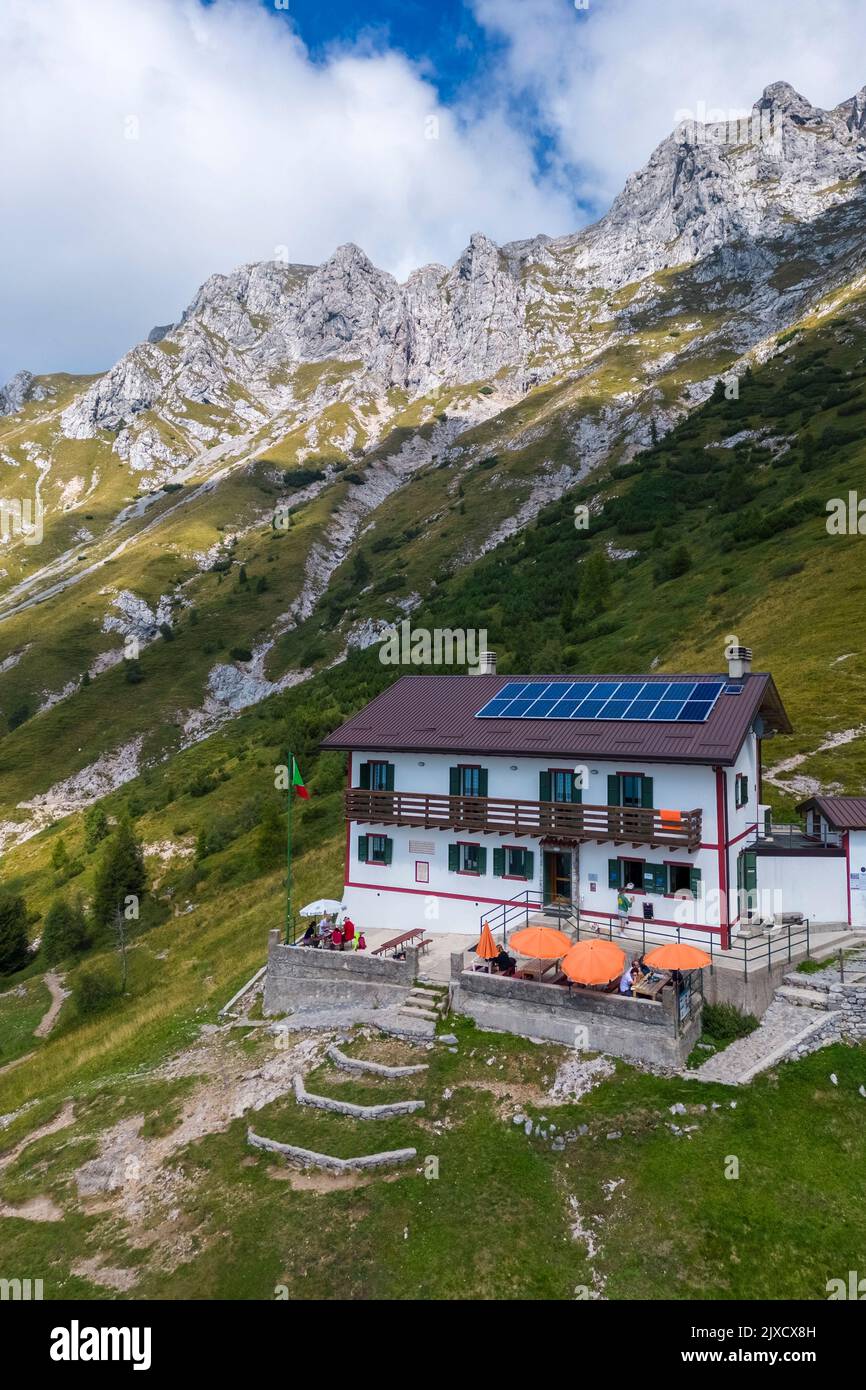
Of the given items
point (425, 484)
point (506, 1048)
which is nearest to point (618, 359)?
point (425, 484)

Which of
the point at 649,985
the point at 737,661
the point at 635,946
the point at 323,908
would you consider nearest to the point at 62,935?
the point at 323,908

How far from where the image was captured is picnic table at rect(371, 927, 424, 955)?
2843 cm

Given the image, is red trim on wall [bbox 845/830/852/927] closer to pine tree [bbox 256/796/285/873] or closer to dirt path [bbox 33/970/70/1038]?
pine tree [bbox 256/796/285/873]

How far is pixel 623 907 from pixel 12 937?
50557 mm

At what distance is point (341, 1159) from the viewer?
63.6 feet

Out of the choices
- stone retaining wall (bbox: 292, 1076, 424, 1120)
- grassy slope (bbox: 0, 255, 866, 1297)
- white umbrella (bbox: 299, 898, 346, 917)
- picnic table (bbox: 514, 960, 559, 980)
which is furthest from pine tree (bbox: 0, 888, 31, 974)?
picnic table (bbox: 514, 960, 559, 980)

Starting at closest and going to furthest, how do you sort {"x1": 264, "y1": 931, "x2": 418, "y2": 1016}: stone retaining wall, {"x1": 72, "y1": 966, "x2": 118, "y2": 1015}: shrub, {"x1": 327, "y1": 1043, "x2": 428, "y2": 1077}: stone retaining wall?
{"x1": 327, "y1": 1043, "x2": 428, "y2": 1077}: stone retaining wall < {"x1": 264, "y1": 931, "x2": 418, "y2": 1016}: stone retaining wall < {"x1": 72, "y1": 966, "x2": 118, "y2": 1015}: shrub

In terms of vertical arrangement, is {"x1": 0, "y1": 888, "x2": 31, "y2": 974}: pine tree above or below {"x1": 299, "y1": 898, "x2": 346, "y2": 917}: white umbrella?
below

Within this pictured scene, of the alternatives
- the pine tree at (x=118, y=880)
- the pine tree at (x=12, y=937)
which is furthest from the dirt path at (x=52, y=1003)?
the pine tree at (x=118, y=880)

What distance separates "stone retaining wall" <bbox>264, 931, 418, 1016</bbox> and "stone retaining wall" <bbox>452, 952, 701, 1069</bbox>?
2.83m

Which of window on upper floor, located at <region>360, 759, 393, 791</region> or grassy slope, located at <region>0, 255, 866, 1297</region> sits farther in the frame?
window on upper floor, located at <region>360, 759, 393, 791</region>

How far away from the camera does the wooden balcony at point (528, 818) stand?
26.2m
